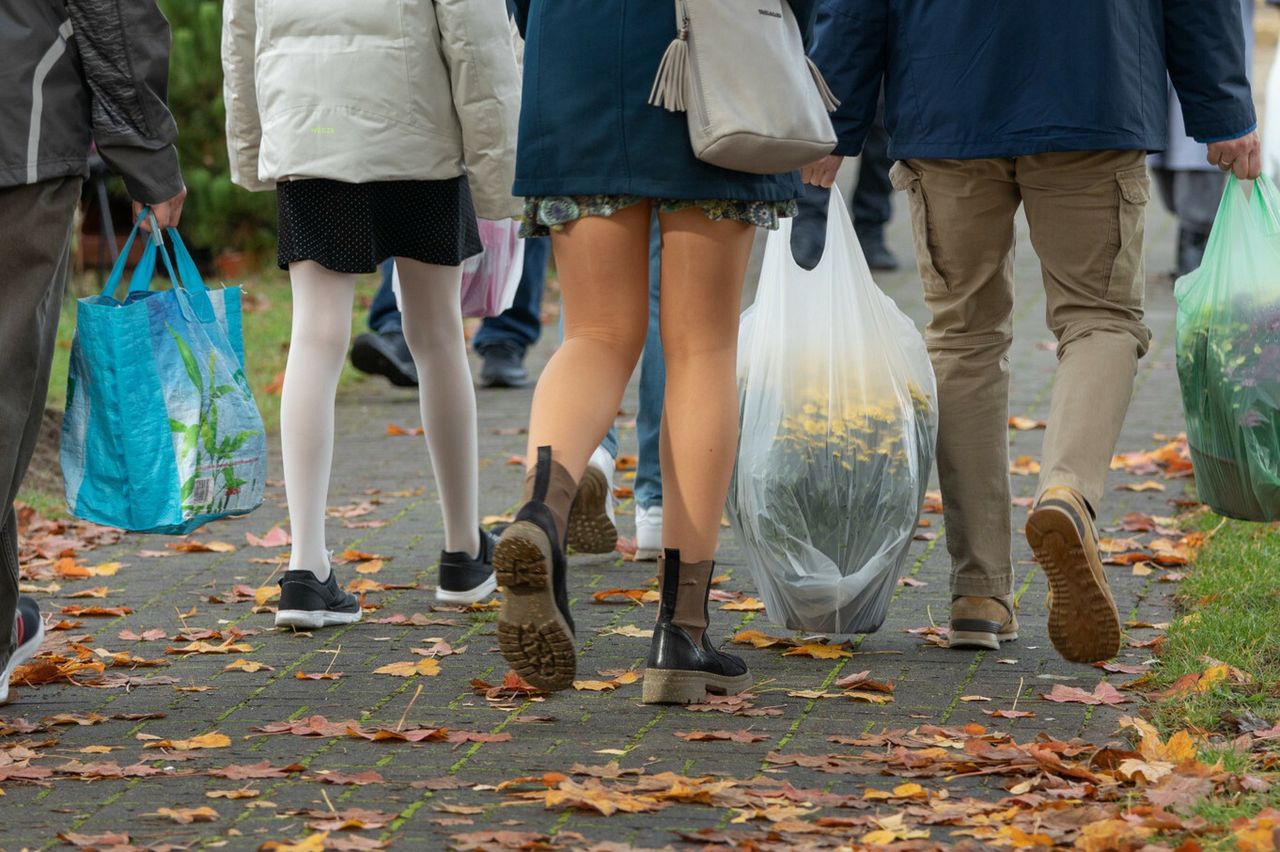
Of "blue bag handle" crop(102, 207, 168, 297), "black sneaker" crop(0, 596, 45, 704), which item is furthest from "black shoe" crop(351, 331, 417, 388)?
"black sneaker" crop(0, 596, 45, 704)

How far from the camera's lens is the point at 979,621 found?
14.3 ft

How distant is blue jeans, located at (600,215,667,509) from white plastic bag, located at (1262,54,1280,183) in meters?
2.38

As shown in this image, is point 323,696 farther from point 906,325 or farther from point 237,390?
point 906,325

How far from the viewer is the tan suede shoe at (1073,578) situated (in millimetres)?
3723

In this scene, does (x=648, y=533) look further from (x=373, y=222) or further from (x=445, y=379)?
(x=373, y=222)

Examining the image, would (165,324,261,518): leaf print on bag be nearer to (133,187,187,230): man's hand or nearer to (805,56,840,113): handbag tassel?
(133,187,187,230): man's hand

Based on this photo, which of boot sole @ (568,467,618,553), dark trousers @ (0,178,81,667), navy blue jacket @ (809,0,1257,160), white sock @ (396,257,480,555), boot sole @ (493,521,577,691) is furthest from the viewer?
boot sole @ (568,467,618,553)

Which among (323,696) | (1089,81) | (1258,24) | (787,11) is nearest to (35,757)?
(323,696)

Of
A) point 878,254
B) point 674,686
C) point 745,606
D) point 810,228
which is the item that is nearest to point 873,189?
point 878,254

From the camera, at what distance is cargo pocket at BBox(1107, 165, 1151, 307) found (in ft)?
13.3

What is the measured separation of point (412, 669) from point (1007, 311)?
1594 millimetres

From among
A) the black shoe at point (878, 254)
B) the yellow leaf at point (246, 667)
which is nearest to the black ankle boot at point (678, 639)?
the yellow leaf at point (246, 667)

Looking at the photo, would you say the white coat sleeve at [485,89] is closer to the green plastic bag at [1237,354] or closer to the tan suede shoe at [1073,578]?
the tan suede shoe at [1073,578]

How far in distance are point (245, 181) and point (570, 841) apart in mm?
2244
